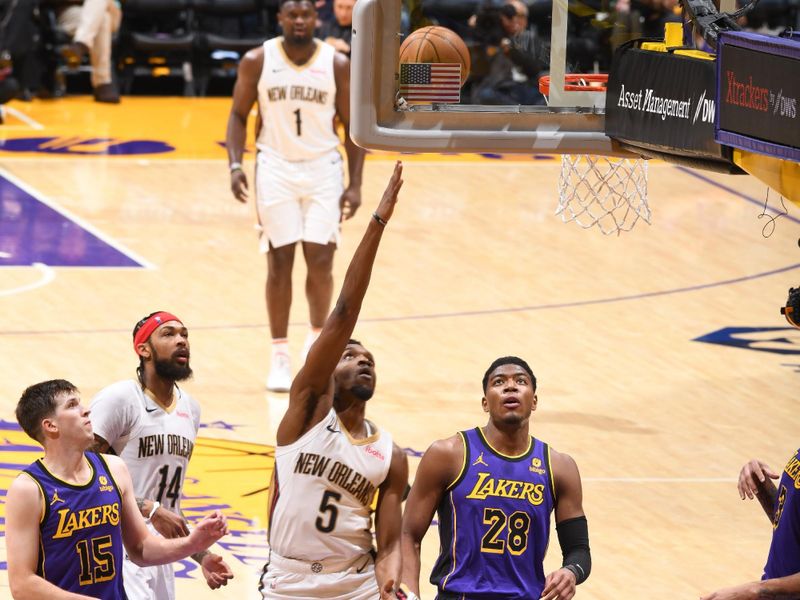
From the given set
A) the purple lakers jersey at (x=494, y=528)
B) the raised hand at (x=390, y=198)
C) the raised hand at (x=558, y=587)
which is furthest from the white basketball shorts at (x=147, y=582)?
the raised hand at (x=390, y=198)

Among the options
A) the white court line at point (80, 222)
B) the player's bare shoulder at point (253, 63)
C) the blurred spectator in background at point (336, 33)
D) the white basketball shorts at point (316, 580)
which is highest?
the player's bare shoulder at point (253, 63)

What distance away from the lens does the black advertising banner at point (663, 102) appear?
16.9 ft

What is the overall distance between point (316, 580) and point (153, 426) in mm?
949

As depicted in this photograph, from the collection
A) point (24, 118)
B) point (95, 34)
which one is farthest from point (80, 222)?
point (95, 34)

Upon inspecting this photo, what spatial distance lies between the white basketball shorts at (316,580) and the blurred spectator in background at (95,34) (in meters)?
13.9

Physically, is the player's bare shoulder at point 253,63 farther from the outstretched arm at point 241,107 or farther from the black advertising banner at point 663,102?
the black advertising banner at point 663,102

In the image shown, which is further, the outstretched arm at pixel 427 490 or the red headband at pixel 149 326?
the red headband at pixel 149 326

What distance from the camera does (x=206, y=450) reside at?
849 cm

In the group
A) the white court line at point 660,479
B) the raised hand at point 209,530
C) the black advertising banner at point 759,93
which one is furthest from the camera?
the white court line at point 660,479

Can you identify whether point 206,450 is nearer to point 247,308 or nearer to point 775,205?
point 247,308

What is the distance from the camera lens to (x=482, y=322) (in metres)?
11.2

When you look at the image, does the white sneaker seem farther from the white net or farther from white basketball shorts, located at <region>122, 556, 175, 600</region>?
white basketball shorts, located at <region>122, 556, 175, 600</region>

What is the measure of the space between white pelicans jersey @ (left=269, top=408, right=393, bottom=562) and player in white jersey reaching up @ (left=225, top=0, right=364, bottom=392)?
4165mm

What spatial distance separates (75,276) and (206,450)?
3894mm
